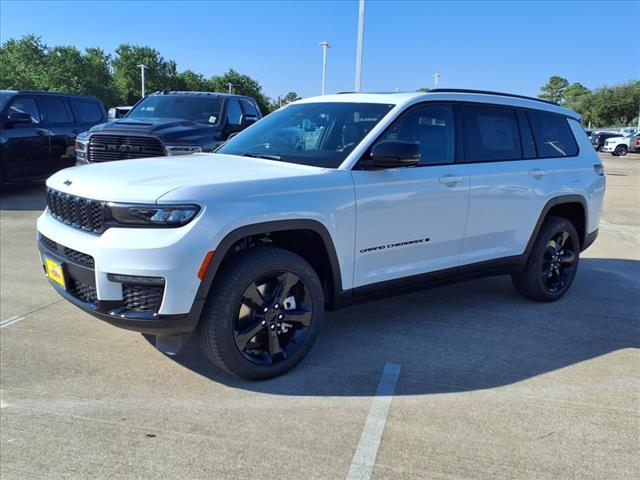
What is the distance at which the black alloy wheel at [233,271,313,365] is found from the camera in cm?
335

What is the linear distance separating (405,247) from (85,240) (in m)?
2.14

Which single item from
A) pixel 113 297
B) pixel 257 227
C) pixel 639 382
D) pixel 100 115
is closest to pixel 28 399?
pixel 113 297

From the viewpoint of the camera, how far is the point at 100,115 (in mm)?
12516

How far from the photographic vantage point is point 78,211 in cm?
328

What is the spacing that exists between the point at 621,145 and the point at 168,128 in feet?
115

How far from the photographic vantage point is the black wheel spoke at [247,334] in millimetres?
3307

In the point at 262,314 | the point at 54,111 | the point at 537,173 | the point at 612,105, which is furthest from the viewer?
the point at 612,105

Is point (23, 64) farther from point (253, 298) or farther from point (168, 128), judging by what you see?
point (253, 298)

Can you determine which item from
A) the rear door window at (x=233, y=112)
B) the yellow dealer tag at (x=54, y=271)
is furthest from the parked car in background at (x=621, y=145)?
the yellow dealer tag at (x=54, y=271)

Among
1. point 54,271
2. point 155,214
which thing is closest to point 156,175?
point 155,214

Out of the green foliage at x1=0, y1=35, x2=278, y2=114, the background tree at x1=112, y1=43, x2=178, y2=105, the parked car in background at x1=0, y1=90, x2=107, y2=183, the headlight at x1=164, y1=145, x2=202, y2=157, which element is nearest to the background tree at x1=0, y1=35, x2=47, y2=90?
the green foliage at x1=0, y1=35, x2=278, y2=114

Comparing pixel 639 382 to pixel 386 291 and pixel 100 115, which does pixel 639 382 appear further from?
pixel 100 115

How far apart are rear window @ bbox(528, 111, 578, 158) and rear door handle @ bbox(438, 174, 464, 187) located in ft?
4.01

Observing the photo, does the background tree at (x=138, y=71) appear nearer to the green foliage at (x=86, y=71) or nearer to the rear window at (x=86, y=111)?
the green foliage at (x=86, y=71)
